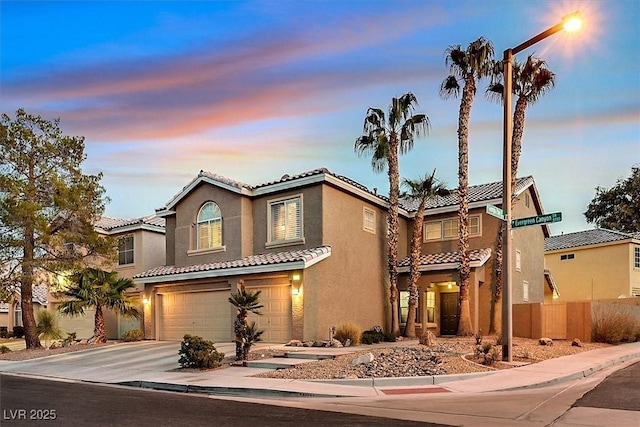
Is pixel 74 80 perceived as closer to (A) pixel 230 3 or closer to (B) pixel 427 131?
(A) pixel 230 3

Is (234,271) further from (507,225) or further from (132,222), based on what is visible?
(507,225)

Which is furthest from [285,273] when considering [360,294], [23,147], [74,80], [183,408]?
[23,147]

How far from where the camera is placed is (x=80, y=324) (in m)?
31.0

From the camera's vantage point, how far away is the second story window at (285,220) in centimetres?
2248

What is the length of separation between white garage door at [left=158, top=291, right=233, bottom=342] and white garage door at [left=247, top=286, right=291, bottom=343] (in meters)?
1.97

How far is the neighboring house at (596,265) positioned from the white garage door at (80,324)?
28288 millimetres

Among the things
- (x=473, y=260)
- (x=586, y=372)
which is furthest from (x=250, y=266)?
(x=586, y=372)

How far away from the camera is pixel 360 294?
23266 mm

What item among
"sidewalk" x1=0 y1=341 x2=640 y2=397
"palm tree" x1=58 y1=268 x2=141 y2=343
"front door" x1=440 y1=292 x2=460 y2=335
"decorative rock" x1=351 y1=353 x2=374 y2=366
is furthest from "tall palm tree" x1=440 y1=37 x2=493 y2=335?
"palm tree" x1=58 y1=268 x2=141 y2=343

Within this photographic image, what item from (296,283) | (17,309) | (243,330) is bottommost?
(17,309)

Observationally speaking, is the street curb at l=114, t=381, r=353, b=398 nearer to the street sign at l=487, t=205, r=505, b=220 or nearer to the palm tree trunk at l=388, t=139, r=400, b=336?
the street sign at l=487, t=205, r=505, b=220

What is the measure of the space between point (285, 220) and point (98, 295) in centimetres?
903

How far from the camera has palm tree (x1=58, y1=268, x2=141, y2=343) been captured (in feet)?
78.9

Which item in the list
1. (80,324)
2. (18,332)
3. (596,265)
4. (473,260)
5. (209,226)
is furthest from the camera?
(18,332)
